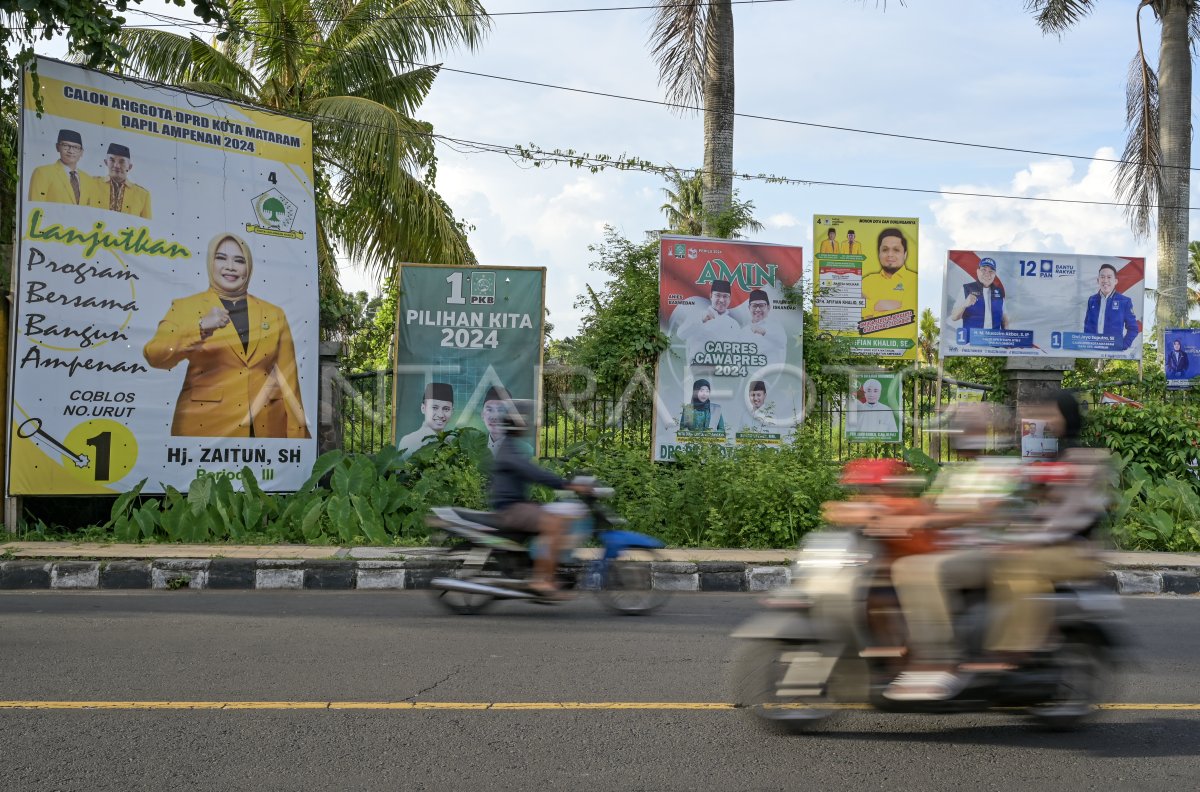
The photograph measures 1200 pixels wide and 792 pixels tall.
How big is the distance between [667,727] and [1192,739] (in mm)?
2215

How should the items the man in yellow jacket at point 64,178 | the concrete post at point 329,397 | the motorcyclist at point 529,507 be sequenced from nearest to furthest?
1. the motorcyclist at point 529,507
2. the man in yellow jacket at point 64,178
3. the concrete post at point 329,397

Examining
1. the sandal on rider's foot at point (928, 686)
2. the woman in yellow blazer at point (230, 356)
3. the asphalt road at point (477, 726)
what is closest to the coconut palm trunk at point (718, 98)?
the woman in yellow blazer at point (230, 356)

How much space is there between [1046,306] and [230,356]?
9.76m

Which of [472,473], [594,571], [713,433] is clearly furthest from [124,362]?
[713,433]

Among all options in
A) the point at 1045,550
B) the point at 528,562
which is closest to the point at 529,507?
the point at 528,562

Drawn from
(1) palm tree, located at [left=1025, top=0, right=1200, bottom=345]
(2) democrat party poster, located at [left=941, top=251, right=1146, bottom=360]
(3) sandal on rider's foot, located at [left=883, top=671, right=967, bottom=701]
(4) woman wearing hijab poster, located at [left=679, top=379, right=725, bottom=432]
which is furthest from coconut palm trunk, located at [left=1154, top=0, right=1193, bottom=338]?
(3) sandal on rider's foot, located at [left=883, top=671, right=967, bottom=701]

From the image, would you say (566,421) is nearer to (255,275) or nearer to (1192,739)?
(255,275)

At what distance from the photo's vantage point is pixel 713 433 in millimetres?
11586

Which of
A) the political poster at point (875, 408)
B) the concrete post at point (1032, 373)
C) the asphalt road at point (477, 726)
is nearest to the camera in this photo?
the asphalt road at point (477, 726)

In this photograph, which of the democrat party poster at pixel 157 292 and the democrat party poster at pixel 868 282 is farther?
the democrat party poster at pixel 868 282

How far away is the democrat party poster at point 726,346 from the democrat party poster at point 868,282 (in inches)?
34.9

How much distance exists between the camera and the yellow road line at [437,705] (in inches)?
176

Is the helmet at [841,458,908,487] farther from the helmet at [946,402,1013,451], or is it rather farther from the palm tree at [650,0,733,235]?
the palm tree at [650,0,733,235]

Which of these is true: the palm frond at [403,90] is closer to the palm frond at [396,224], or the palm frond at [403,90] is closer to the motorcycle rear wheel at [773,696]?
the palm frond at [396,224]
